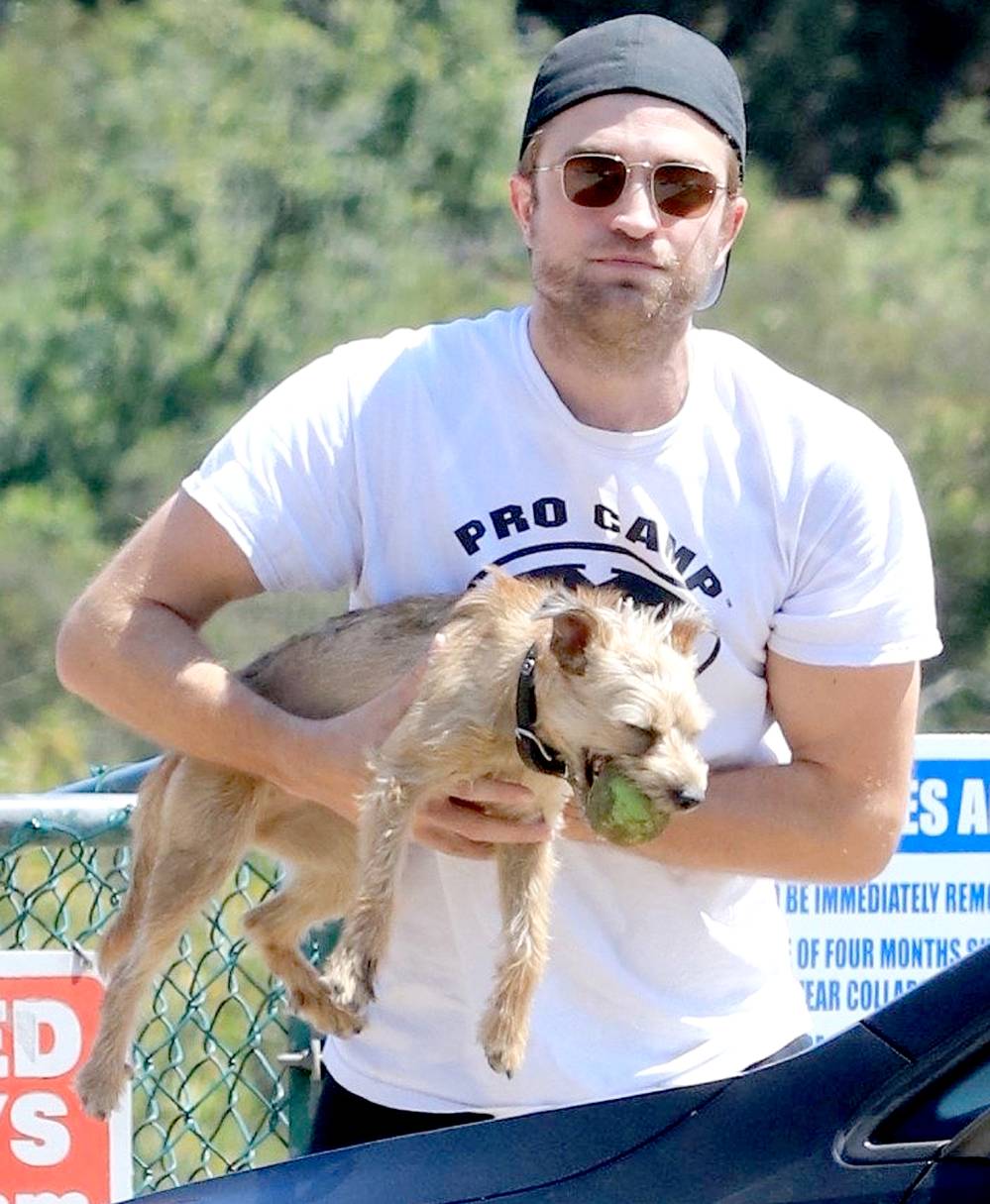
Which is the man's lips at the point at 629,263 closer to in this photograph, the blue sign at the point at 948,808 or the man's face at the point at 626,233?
the man's face at the point at 626,233


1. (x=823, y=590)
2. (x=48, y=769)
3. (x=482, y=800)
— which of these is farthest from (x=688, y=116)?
(x=48, y=769)

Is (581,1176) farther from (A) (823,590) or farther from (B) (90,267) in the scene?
(B) (90,267)

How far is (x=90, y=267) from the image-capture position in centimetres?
2162

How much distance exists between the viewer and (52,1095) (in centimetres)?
413

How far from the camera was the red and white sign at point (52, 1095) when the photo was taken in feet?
13.5

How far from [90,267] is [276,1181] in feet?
63.9

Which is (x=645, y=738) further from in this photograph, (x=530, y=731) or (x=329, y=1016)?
(x=329, y=1016)

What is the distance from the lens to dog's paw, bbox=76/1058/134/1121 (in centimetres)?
369

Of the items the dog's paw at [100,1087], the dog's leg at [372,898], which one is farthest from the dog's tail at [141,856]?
the dog's leg at [372,898]

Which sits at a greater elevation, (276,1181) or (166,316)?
(166,316)

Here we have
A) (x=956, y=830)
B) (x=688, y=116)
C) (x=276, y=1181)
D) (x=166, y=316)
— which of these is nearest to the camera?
(x=276, y=1181)

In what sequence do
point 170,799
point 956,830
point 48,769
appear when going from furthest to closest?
point 48,769 → point 956,830 → point 170,799

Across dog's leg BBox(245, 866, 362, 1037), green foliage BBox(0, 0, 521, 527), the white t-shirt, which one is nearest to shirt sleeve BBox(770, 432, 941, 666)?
the white t-shirt

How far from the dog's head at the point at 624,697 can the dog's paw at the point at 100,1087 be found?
1084 mm
